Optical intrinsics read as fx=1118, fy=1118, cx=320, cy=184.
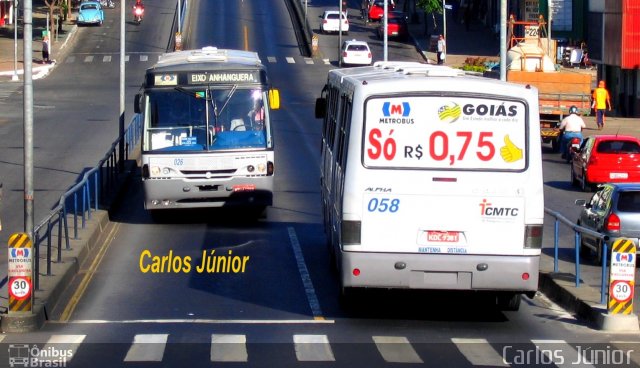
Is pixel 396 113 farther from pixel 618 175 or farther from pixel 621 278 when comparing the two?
pixel 618 175

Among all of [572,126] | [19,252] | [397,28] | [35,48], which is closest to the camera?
[19,252]

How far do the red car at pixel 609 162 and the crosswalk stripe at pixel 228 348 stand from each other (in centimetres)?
1863

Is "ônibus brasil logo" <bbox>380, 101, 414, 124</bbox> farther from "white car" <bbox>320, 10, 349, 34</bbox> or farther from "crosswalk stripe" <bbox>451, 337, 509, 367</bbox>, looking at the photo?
"white car" <bbox>320, 10, 349, 34</bbox>

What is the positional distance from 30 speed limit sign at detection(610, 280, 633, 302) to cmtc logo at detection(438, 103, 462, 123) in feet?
8.89

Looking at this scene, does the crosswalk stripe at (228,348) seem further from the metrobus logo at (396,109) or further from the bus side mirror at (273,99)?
the bus side mirror at (273,99)

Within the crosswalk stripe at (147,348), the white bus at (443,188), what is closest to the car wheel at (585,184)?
the white bus at (443,188)

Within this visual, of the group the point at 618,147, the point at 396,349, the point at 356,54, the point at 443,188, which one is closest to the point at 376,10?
the point at 356,54

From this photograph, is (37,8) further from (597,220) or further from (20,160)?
(597,220)

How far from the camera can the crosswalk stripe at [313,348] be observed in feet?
38.2

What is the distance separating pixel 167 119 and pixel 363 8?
7108cm

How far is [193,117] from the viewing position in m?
21.9

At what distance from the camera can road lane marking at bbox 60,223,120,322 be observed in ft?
47.1

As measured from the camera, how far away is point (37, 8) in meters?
93.8

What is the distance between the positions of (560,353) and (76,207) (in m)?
10.3
